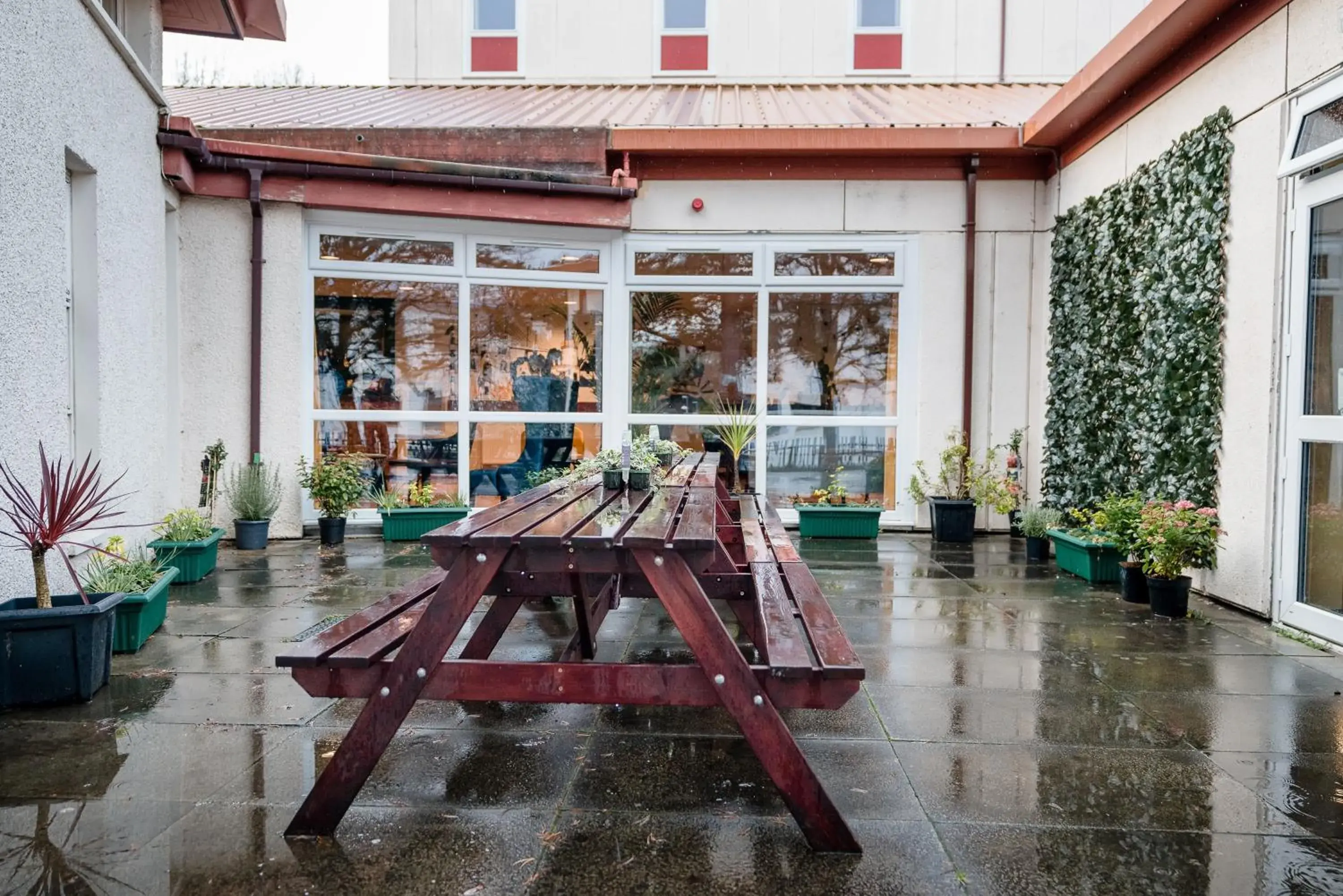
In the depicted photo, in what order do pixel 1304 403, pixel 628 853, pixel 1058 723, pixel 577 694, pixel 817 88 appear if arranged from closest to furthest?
1. pixel 628 853
2. pixel 577 694
3. pixel 1058 723
4. pixel 1304 403
5. pixel 817 88

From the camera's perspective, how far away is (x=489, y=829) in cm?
229

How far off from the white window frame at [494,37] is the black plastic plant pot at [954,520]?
7.29 m

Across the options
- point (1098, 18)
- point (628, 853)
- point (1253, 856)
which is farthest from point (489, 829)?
point (1098, 18)

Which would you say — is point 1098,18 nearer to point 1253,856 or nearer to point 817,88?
point 817,88

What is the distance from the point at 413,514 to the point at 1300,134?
6616mm

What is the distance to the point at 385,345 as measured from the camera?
26.0 ft

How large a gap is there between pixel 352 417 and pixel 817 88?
21.7ft

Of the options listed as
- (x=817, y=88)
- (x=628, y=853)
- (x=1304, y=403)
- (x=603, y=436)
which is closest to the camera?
(x=628, y=853)

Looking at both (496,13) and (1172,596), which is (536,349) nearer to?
(496,13)

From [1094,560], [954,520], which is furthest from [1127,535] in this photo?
[954,520]

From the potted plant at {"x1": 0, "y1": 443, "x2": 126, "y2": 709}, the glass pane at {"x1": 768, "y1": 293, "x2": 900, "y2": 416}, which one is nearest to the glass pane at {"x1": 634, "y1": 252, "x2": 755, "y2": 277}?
the glass pane at {"x1": 768, "y1": 293, "x2": 900, "y2": 416}

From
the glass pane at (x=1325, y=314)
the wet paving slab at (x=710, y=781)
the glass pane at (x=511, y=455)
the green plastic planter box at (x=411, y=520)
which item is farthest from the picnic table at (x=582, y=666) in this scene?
the glass pane at (x=511, y=455)

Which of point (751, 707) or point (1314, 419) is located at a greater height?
point (1314, 419)

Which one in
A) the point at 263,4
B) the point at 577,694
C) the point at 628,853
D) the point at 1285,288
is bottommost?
the point at 628,853
